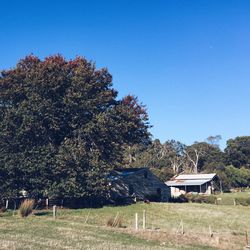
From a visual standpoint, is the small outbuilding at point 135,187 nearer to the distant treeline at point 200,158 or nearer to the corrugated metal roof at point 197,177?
the corrugated metal roof at point 197,177

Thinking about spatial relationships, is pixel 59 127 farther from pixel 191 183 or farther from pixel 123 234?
pixel 191 183

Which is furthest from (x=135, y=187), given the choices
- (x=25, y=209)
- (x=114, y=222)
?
(x=114, y=222)

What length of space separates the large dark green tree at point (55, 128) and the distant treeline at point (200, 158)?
6171 centimetres

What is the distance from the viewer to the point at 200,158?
13412 cm

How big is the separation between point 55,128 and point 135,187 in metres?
18.4

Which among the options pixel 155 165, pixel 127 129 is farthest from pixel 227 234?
pixel 155 165

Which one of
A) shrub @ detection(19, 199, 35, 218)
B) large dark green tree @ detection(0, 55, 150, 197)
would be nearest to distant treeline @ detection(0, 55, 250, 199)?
large dark green tree @ detection(0, 55, 150, 197)

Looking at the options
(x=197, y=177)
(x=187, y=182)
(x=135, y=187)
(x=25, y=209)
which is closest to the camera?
(x=25, y=209)

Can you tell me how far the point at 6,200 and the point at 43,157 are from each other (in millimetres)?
6816

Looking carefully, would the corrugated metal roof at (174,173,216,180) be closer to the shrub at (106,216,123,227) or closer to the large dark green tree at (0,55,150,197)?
the large dark green tree at (0,55,150,197)

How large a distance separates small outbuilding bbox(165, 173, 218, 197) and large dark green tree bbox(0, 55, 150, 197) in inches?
1574

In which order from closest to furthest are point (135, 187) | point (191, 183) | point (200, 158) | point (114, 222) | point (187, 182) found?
1. point (114, 222)
2. point (135, 187)
3. point (191, 183)
4. point (187, 182)
5. point (200, 158)

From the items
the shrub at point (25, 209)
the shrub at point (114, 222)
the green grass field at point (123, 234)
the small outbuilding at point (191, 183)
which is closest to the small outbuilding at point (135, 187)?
the green grass field at point (123, 234)

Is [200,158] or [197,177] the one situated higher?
[200,158]
